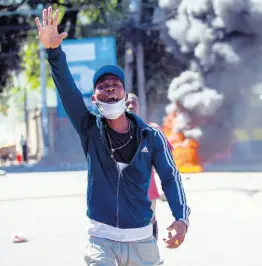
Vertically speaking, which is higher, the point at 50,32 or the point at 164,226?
the point at 50,32

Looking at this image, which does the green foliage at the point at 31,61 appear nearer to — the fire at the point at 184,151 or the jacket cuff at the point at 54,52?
the fire at the point at 184,151

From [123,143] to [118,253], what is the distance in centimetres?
53

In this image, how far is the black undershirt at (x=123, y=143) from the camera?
3.07m

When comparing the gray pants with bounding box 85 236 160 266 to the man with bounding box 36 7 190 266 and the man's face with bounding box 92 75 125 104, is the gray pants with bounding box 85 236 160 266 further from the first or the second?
the man's face with bounding box 92 75 125 104

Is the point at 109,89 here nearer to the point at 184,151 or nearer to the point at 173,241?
the point at 173,241

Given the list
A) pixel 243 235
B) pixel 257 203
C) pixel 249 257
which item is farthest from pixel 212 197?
pixel 249 257

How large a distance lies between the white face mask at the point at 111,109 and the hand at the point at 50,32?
35 centimetres

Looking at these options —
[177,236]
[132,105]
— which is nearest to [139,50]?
[132,105]

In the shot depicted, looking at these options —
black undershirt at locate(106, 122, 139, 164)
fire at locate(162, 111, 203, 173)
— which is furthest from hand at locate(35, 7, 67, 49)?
fire at locate(162, 111, 203, 173)

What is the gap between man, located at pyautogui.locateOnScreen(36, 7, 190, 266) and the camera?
304cm

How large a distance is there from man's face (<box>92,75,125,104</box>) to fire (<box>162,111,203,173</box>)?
1534 cm

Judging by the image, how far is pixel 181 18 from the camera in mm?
22609

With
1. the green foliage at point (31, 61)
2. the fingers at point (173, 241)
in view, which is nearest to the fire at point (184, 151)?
the green foliage at point (31, 61)

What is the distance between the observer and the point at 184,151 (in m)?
20.3
